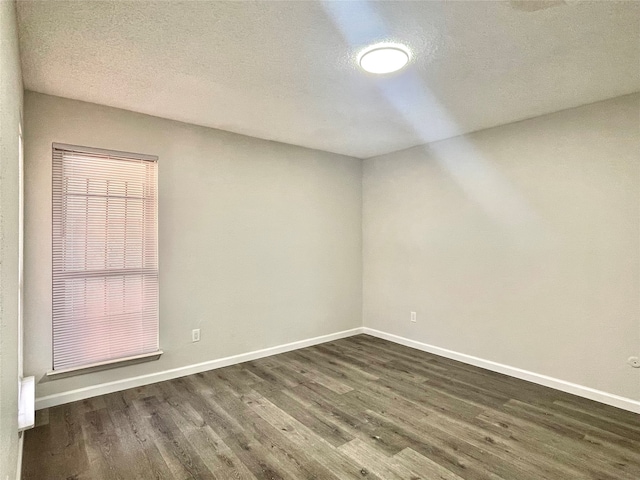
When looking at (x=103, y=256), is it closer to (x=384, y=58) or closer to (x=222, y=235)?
(x=222, y=235)

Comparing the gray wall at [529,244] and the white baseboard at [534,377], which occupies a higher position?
the gray wall at [529,244]

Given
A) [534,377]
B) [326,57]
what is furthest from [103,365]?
[534,377]

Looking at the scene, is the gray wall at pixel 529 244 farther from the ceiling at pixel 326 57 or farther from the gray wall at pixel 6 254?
the gray wall at pixel 6 254

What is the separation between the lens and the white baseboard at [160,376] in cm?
284

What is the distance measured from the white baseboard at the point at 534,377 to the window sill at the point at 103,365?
2.91 m

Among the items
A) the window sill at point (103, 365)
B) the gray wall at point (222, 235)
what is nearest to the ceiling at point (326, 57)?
the gray wall at point (222, 235)

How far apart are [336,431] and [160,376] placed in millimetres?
1851

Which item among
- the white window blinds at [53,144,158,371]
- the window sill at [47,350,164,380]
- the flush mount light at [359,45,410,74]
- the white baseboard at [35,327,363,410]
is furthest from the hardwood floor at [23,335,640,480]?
the flush mount light at [359,45,410,74]

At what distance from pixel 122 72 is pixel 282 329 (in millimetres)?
3016

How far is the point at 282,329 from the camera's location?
4.21 m

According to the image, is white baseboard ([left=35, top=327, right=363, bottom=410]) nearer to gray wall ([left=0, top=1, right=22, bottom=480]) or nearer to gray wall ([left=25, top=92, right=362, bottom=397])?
gray wall ([left=25, top=92, right=362, bottom=397])

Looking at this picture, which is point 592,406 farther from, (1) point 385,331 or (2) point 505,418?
(1) point 385,331

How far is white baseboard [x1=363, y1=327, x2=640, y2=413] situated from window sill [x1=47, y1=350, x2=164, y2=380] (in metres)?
2.91

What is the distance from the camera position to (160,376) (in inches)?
131
